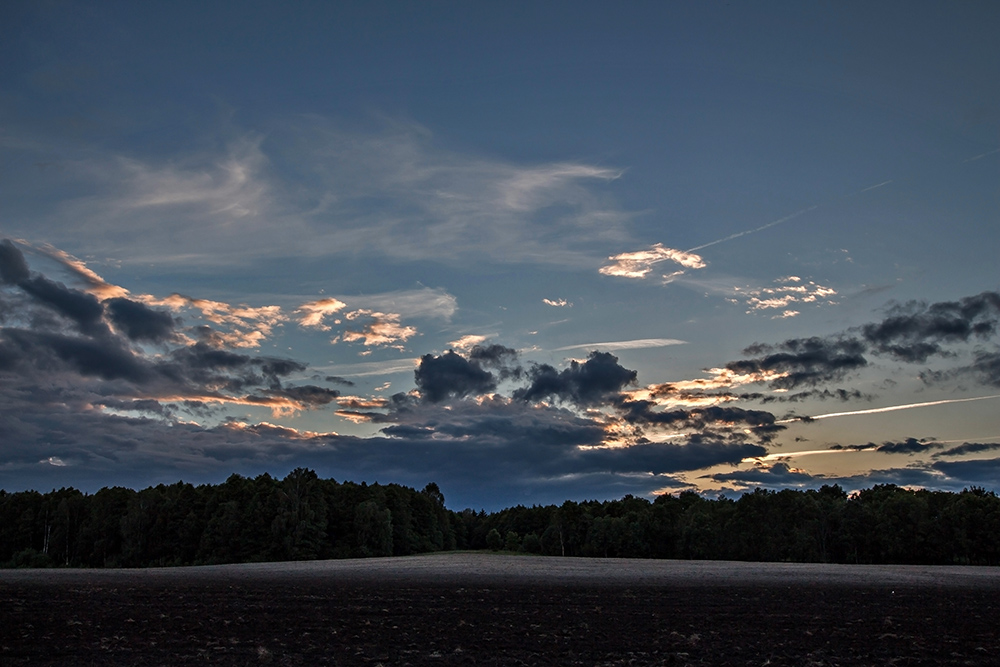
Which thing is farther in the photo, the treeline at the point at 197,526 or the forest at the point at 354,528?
the treeline at the point at 197,526

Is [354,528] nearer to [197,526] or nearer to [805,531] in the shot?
[197,526]

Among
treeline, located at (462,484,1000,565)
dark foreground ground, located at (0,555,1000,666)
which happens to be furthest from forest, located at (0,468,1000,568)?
dark foreground ground, located at (0,555,1000,666)

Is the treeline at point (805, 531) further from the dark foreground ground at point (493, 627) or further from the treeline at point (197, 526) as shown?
the dark foreground ground at point (493, 627)

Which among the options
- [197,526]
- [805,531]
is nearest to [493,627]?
[197,526]

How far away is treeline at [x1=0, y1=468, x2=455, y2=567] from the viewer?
143625 mm

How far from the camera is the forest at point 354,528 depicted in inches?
5399

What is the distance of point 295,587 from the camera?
6056 cm

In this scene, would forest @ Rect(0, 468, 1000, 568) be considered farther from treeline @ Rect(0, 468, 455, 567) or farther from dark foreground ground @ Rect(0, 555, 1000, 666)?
dark foreground ground @ Rect(0, 555, 1000, 666)

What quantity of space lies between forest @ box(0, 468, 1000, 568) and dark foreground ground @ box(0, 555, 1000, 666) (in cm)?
9174

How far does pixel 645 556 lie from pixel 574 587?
376ft

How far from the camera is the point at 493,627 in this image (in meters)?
33.2

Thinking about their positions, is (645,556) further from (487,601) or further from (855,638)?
(855,638)

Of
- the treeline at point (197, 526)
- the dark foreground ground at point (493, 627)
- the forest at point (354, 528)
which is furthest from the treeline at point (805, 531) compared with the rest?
the dark foreground ground at point (493, 627)

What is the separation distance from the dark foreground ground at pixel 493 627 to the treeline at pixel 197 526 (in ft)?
302
